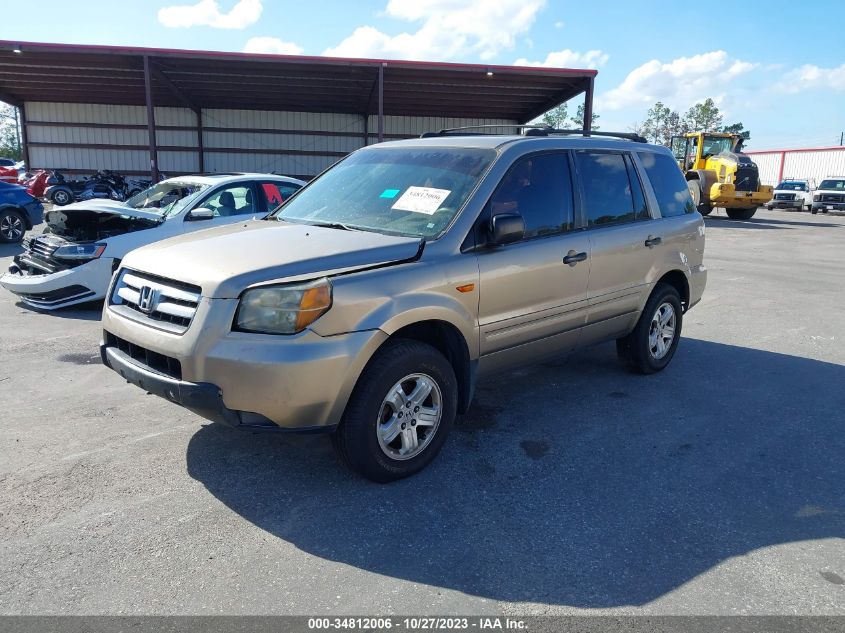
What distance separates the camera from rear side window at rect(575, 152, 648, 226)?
15.6 ft

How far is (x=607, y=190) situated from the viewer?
16.4ft

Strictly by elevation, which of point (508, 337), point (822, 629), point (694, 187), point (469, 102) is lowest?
point (822, 629)

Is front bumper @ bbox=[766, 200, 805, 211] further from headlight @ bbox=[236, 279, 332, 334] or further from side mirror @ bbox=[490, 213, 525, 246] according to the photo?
headlight @ bbox=[236, 279, 332, 334]

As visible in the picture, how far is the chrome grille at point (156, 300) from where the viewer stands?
10.8 feet

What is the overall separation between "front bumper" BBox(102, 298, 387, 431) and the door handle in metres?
1.79

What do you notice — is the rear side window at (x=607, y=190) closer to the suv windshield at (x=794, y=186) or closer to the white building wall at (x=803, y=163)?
the suv windshield at (x=794, y=186)

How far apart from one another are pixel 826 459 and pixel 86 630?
13.7ft

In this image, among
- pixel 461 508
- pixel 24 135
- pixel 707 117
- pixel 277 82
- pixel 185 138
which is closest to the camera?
pixel 461 508

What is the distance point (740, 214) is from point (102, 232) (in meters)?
26.2

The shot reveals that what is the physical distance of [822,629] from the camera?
2531 mm

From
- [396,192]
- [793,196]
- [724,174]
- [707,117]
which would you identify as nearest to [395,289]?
[396,192]

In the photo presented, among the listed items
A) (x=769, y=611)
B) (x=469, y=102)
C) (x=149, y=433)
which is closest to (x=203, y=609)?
(x=149, y=433)

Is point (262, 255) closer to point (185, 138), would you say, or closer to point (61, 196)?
point (61, 196)

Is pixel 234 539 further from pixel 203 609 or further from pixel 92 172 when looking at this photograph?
pixel 92 172
